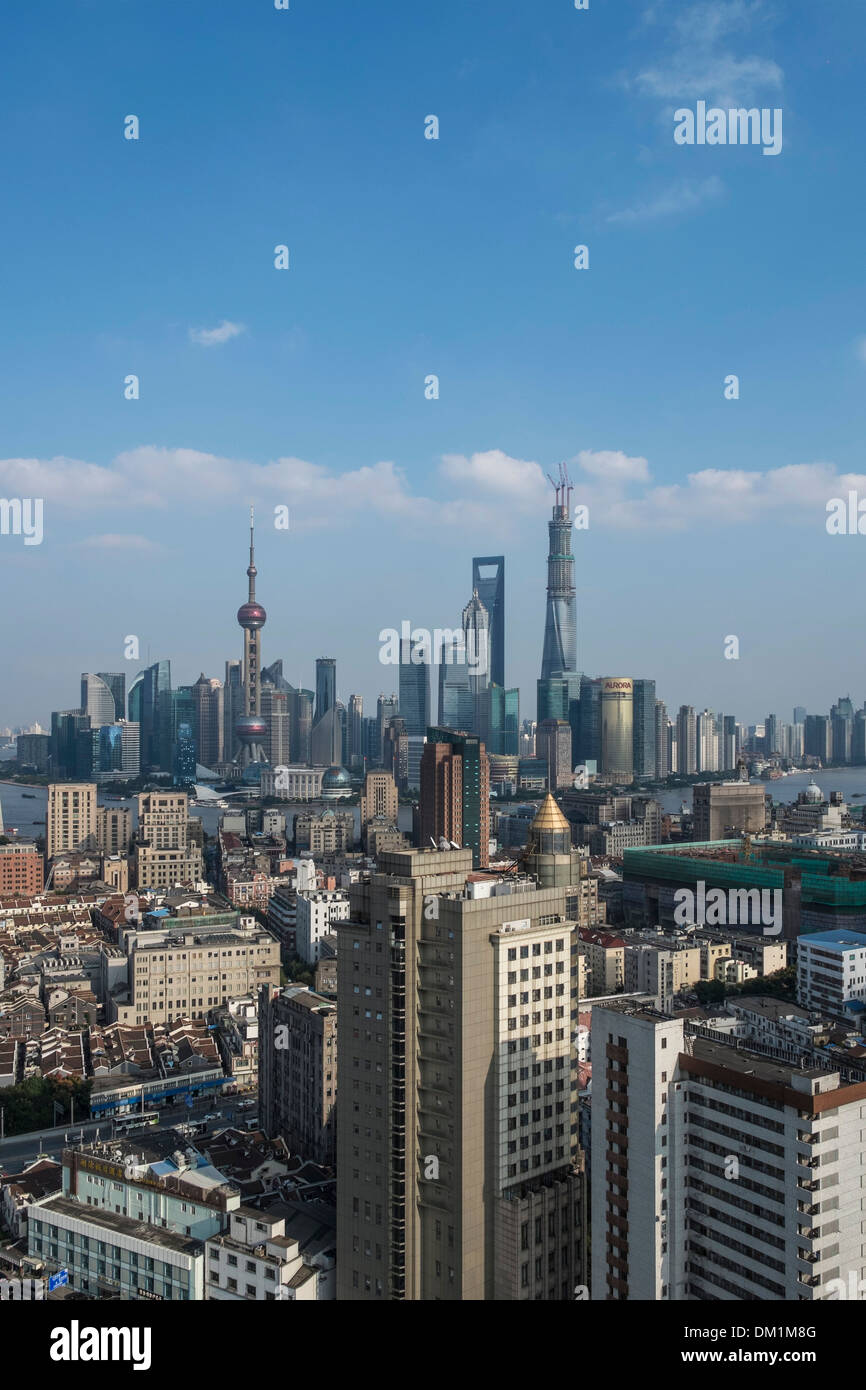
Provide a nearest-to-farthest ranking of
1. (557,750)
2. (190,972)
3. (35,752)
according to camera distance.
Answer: (190,972)
(557,750)
(35,752)

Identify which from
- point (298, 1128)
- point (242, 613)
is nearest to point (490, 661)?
point (242, 613)

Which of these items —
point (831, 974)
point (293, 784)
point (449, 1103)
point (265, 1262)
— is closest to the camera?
point (449, 1103)

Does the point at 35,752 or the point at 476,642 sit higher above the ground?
the point at 476,642

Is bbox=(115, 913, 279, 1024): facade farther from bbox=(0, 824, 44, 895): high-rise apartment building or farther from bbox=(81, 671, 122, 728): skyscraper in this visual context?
bbox=(81, 671, 122, 728): skyscraper

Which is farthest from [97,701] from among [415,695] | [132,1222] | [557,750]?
[132,1222]

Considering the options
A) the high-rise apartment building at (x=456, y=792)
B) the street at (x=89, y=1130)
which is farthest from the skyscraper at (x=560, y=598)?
the street at (x=89, y=1130)

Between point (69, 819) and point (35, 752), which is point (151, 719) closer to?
point (35, 752)
